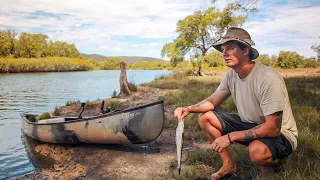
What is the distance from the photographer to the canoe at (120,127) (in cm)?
548

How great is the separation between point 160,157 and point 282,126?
2.71 meters

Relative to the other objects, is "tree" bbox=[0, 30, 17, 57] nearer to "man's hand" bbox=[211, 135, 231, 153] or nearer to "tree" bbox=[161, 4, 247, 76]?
"tree" bbox=[161, 4, 247, 76]

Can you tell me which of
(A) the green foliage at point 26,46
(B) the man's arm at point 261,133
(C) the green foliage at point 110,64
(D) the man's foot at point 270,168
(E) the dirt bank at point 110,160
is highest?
(A) the green foliage at point 26,46

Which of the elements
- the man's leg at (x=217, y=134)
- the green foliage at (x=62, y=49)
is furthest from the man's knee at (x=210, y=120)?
the green foliage at (x=62, y=49)

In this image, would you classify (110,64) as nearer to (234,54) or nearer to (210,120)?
(210,120)

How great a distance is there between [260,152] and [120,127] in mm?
3292

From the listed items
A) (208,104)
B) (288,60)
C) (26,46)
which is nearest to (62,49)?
(26,46)

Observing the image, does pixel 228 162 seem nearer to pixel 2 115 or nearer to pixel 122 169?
pixel 122 169

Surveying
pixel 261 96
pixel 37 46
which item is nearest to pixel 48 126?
pixel 261 96

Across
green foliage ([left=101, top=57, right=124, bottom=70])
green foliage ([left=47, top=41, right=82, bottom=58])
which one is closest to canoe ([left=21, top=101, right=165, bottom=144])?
green foliage ([left=47, top=41, right=82, bottom=58])

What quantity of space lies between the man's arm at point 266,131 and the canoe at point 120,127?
243 cm

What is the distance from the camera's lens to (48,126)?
22.0 ft

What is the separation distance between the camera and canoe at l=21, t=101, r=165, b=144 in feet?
18.0

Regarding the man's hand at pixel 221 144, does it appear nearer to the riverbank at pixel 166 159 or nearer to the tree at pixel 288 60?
the riverbank at pixel 166 159
